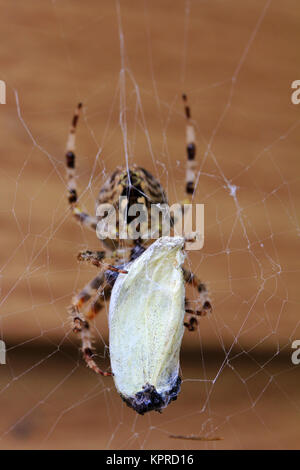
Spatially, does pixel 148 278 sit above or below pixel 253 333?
above

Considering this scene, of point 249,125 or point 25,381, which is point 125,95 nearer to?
point 249,125

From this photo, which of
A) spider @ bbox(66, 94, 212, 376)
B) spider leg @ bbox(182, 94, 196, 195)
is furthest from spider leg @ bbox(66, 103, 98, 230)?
spider leg @ bbox(182, 94, 196, 195)

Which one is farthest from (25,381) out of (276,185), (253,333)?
(276,185)

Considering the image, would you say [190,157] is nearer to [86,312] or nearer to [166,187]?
[166,187]

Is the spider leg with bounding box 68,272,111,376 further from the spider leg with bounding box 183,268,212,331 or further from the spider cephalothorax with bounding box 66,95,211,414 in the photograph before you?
the spider leg with bounding box 183,268,212,331

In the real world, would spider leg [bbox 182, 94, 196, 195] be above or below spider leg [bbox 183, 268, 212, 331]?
above

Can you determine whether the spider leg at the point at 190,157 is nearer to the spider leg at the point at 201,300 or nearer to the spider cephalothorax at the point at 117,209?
the spider cephalothorax at the point at 117,209
